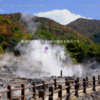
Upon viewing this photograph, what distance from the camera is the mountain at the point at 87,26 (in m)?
76.1

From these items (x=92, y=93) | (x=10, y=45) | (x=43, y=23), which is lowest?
(x=92, y=93)

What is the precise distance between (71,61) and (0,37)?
52.4 feet

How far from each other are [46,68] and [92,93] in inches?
467

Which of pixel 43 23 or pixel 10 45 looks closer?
pixel 10 45

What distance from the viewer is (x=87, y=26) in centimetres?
8519

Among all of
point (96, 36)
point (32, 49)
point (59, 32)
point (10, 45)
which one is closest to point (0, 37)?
point (10, 45)

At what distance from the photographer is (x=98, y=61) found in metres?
31.1

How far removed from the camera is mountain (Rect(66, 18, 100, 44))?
76.1 metres

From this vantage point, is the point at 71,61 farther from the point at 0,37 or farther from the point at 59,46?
the point at 0,37

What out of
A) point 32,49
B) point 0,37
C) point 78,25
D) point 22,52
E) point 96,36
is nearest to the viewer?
point 32,49

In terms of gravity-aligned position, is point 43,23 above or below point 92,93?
above

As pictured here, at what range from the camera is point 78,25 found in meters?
87.2

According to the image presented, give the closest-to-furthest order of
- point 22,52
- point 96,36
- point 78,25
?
point 22,52 < point 96,36 < point 78,25

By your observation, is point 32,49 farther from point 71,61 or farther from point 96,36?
point 96,36
